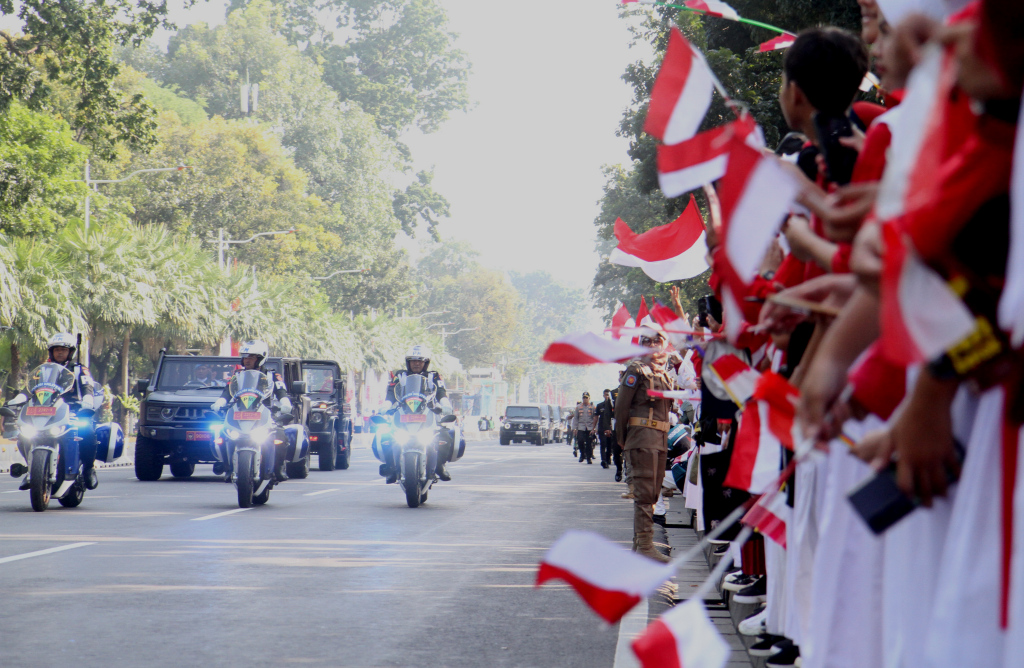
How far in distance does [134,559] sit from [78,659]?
389 centimetres

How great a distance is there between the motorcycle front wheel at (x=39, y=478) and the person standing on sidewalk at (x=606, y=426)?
9.96m

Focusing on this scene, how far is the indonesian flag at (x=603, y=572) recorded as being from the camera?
247 centimetres

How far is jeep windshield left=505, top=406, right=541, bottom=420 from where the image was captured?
199 ft

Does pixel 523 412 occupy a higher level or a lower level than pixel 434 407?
lower

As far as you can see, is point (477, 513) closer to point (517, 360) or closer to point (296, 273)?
point (296, 273)

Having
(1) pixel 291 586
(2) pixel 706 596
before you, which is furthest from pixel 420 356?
(2) pixel 706 596

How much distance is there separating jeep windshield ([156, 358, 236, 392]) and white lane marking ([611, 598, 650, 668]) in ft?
47.8

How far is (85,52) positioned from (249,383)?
35.7 ft

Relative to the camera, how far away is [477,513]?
14875mm

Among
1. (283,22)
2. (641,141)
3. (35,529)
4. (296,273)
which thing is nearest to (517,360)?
(283,22)

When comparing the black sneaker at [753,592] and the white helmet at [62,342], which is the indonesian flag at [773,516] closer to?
the black sneaker at [753,592]

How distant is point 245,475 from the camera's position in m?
14.8

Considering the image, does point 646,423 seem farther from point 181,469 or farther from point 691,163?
point 181,469

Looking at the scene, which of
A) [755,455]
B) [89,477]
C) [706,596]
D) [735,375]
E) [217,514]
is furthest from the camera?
[89,477]
